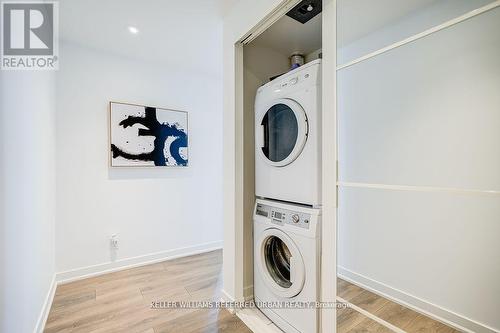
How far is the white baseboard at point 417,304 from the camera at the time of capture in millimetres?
975

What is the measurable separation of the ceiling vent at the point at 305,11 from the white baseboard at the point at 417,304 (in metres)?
1.74

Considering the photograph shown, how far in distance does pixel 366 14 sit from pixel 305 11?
0.63m

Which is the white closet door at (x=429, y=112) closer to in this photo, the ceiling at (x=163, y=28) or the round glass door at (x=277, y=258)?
the ceiling at (x=163, y=28)

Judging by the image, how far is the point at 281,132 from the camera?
67.9 inches

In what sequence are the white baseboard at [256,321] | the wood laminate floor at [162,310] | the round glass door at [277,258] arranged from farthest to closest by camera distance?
1. the round glass door at [277,258]
2. the white baseboard at [256,321]
3. the wood laminate floor at [162,310]

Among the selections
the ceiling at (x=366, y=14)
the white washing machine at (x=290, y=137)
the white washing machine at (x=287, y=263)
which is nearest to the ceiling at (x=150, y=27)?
the white washing machine at (x=290, y=137)

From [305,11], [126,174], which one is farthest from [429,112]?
[126,174]

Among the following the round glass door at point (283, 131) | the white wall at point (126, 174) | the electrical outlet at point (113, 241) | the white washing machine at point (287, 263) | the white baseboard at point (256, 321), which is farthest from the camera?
the electrical outlet at point (113, 241)

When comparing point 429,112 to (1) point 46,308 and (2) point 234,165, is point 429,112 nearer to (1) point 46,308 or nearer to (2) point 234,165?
(2) point 234,165

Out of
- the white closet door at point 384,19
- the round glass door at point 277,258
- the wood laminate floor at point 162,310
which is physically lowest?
the wood laminate floor at point 162,310

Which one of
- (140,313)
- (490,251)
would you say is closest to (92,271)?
(140,313)

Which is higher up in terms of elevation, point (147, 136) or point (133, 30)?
point (133, 30)

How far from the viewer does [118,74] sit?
264 cm

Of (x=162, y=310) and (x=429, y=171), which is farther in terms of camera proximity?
(x=162, y=310)
